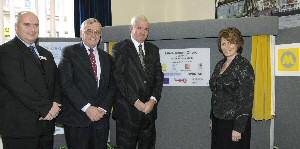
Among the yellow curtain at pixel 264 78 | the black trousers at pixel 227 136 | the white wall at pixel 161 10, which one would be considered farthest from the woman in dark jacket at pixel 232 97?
the white wall at pixel 161 10

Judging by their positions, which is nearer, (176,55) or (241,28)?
(241,28)

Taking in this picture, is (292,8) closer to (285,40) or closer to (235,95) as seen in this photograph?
(285,40)

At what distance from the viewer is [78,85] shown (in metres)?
2.24

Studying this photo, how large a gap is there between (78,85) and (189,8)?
Result: 8.73ft

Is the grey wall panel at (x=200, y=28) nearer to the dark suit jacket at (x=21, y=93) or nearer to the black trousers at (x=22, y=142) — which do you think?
the dark suit jacket at (x=21, y=93)

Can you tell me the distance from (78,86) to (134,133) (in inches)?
22.1

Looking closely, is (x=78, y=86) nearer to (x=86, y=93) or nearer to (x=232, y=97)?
(x=86, y=93)

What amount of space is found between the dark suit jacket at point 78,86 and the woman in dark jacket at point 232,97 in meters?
0.83

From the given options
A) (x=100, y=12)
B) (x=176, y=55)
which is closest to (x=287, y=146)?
(x=176, y=55)

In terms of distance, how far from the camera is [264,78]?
241 centimetres

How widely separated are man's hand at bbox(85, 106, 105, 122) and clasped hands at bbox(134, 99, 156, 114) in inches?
11.0

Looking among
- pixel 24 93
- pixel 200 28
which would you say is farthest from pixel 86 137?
→ pixel 200 28

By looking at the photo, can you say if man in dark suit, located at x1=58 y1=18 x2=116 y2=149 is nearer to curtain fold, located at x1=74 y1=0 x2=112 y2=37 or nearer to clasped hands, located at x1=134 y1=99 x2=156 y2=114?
clasped hands, located at x1=134 y1=99 x2=156 y2=114

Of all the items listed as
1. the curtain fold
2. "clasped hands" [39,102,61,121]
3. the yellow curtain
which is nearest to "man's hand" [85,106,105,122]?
"clasped hands" [39,102,61,121]
